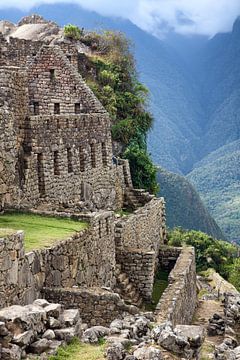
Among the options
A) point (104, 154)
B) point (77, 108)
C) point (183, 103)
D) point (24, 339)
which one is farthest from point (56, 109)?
point (183, 103)

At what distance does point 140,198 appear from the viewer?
30656 mm

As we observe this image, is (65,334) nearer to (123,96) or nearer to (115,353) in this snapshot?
(115,353)

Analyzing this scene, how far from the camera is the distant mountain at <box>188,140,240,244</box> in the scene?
9831 centimetres

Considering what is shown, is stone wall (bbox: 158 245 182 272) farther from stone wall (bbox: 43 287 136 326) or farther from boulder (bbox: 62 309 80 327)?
boulder (bbox: 62 309 80 327)

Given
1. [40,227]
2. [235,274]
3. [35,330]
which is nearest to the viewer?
[35,330]

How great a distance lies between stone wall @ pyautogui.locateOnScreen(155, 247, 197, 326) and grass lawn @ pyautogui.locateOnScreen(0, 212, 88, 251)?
2696 millimetres

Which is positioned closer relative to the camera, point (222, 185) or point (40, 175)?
point (40, 175)

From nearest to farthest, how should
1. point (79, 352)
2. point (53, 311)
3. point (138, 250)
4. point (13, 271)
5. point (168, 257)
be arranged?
point (79, 352) < point (53, 311) < point (13, 271) < point (138, 250) < point (168, 257)

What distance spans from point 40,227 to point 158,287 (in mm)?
8277

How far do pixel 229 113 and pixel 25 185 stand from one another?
144465 millimetres

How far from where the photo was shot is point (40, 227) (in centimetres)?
1627

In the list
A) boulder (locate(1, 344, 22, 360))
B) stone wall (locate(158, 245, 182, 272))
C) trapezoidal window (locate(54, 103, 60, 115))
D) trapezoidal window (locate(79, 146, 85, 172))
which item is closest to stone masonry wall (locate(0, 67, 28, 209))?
trapezoidal window (locate(79, 146, 85, 172))

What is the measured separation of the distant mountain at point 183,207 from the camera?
8394 cm

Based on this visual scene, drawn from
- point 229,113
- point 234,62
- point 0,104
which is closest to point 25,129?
point 0,104
